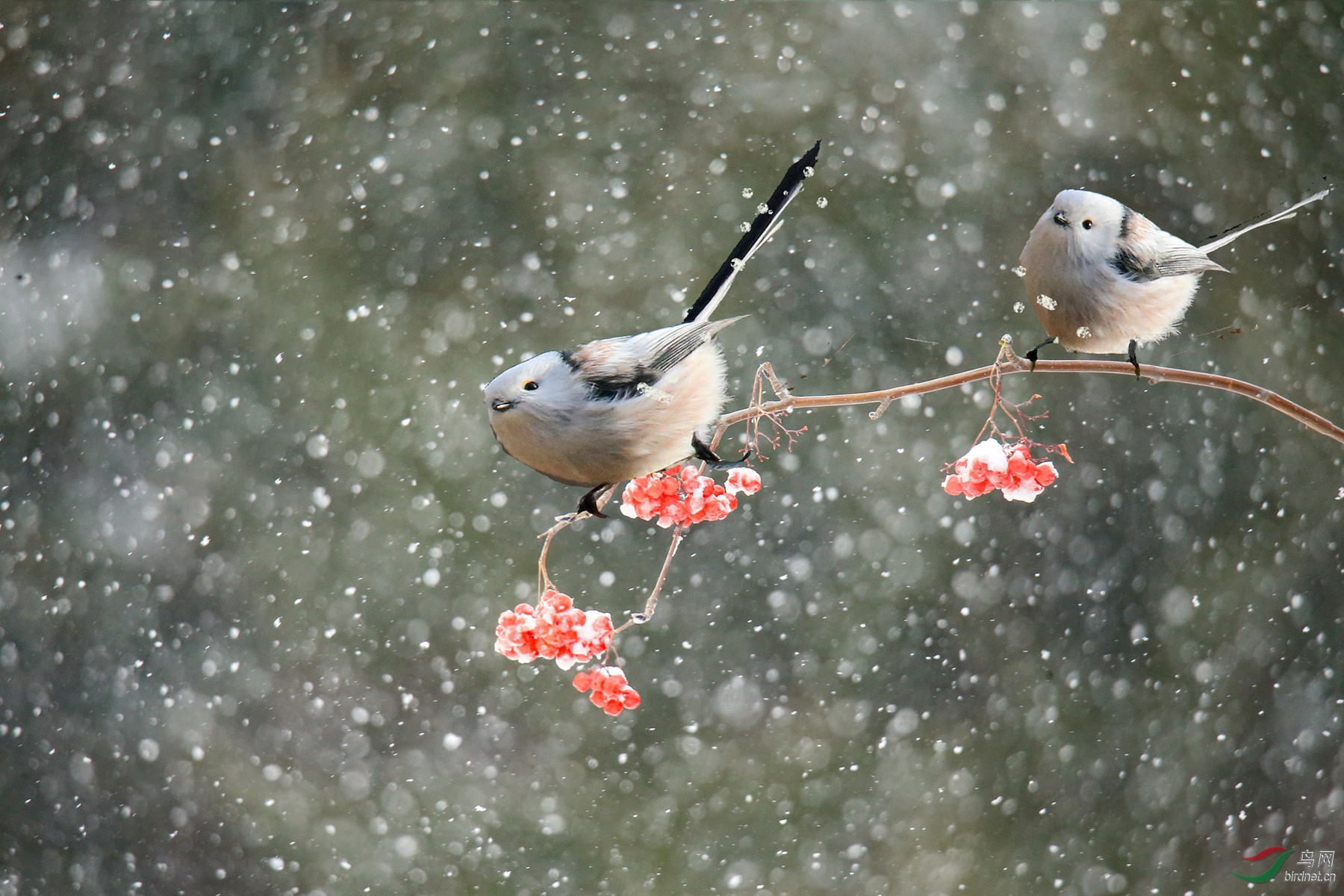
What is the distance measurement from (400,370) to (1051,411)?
0.67m

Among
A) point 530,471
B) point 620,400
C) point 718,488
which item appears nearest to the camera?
point 620,400

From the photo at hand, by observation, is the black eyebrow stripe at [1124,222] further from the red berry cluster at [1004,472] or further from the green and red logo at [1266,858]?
the green and red logo at [1266,858]

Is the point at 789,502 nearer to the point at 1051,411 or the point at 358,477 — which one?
the point at 1051,411

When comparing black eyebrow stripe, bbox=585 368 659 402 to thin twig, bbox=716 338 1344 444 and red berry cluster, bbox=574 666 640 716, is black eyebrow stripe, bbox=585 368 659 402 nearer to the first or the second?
thin twig, bbox=716 338 1344 444

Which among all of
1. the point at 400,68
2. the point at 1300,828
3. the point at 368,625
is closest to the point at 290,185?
the point at 400,68

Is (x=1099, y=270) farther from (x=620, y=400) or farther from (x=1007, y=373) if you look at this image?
(x=620, y=400)

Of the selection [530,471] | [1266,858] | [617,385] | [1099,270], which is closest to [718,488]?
[617,385]

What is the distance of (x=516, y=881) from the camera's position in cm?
94

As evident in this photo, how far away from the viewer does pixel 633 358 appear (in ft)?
1.62

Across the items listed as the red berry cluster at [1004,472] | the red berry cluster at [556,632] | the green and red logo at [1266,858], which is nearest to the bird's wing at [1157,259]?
the red berry cluster at [1004,472]

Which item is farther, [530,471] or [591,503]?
[530,471]

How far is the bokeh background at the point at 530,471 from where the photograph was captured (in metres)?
0.92

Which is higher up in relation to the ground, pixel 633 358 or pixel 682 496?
pixel 633 358

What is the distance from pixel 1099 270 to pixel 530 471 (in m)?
0.58
